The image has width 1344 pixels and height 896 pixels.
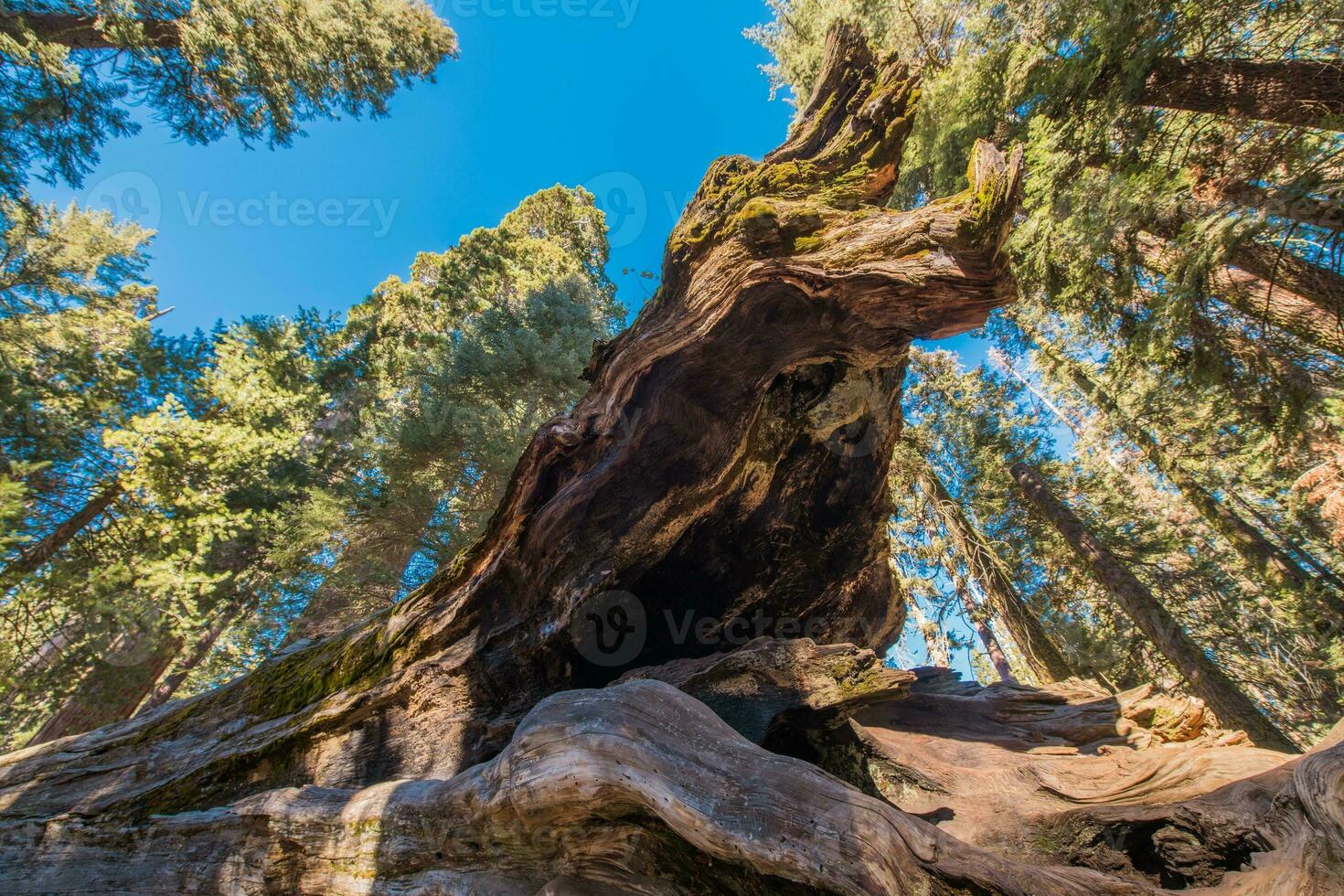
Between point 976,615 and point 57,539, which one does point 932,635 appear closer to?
point 976,615

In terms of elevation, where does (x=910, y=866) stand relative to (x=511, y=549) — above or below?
below

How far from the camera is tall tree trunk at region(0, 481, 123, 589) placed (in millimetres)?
7579

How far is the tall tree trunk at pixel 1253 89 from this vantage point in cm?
618

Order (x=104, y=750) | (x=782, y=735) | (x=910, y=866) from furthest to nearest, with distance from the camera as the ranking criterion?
(x=104, y=750), (x=782, y=735), (x=910, y=866)

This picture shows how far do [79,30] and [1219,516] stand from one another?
2159 centimetres

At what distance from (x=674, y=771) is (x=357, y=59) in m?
14.7

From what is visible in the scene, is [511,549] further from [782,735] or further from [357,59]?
[357,59]

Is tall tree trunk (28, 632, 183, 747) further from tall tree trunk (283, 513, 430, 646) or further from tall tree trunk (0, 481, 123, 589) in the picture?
tall tree trunk (283, 513, 430, 646)

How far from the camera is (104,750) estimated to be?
13.4 ft

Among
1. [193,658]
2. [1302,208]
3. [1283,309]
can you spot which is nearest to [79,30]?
[193,658]

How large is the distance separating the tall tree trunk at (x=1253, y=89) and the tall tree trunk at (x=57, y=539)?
15830 mm

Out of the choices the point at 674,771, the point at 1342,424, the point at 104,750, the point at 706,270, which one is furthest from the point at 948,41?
the point at 104,750

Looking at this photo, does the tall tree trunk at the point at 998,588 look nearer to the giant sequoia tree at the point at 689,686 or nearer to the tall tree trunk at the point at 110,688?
the giant sequoia tree at the point at 689,686

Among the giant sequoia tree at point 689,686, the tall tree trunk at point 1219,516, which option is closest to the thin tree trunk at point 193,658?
the giant sequoia tree at point 689,686
